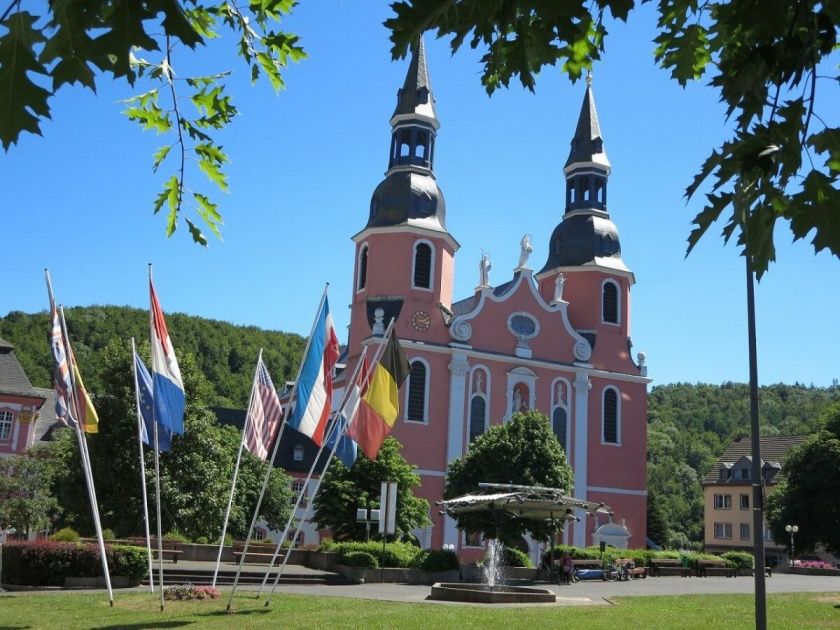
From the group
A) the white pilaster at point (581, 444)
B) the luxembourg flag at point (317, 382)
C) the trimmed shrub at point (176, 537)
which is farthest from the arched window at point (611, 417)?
the luxembourg flag at point (317, 382)

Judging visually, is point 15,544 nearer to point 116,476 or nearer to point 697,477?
point 116,476

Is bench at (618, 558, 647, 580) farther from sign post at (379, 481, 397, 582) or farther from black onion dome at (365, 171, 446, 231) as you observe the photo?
black onion dome at (365, 171, 446, 231)

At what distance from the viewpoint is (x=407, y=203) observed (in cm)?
4944

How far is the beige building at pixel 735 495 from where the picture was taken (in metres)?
76.4

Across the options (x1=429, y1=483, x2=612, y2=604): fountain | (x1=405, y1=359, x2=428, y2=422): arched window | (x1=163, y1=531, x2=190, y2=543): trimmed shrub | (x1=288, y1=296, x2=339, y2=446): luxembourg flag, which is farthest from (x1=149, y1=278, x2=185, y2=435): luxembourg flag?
(x1=405, y1=359, x2=428, y2=422): arched window

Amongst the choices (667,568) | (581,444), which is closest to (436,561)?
(667,568)

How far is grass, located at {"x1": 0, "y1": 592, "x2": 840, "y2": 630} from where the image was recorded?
14406 millimetres

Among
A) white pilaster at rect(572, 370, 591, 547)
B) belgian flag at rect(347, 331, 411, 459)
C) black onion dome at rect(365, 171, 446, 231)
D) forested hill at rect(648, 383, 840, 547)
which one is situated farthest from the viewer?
forested hill at rect(648, 383, 840, 547)

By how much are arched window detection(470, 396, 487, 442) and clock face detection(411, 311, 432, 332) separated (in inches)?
180

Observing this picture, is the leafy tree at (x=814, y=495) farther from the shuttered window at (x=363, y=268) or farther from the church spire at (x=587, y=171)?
the shuttered window at (x=363, y=268)

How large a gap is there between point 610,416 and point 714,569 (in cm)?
1389

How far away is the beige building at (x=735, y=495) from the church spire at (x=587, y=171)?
3209 centimetres

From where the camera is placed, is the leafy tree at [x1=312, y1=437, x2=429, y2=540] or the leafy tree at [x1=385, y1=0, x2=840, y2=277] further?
the leafy tree at [x1=312, y1=437, x2=429, y2=540]

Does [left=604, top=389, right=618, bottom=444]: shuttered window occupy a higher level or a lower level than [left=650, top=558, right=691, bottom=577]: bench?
higher
